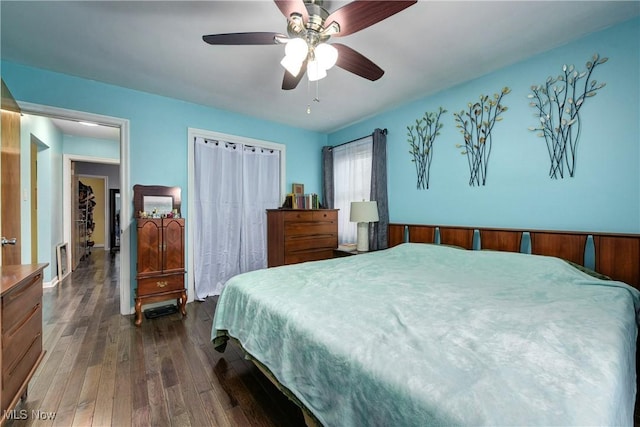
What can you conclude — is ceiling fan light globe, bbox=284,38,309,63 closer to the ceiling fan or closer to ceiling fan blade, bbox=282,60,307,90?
the ceiling fan

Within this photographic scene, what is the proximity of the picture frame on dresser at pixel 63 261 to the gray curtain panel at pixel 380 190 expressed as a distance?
15.6 feet

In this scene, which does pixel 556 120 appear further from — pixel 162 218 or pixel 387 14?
pixel 162 218

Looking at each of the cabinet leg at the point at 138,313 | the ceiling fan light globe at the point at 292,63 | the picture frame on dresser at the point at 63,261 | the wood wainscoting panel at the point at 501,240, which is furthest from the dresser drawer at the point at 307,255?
the picture frame on dresser at the point at 63,261

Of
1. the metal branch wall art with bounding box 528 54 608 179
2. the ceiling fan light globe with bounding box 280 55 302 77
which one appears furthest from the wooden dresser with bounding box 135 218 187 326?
the metal branch wall art with bounding box 528 54 608 179

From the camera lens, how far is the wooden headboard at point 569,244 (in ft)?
5.89

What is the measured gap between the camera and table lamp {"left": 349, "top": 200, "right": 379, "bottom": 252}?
130 inches

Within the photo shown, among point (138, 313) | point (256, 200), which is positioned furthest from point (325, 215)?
point (138, 313)

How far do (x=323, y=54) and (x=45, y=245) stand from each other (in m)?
4.75

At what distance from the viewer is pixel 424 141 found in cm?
310

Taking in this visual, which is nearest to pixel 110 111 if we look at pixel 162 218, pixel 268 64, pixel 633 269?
pixel 162 218

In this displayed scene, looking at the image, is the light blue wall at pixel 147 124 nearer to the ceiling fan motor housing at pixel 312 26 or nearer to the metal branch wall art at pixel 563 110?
the ceiling fan motor housing at pixel 312 26

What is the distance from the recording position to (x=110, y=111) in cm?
278

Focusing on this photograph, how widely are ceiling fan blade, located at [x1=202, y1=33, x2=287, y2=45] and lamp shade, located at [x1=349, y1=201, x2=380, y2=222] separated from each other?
2.14 metres

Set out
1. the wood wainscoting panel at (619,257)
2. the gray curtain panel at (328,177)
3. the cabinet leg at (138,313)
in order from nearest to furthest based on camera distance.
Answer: the wood wainscoting panel at (619,257) < the cabinet leg at (138,313) < the gray curtain panel at (328,177)
